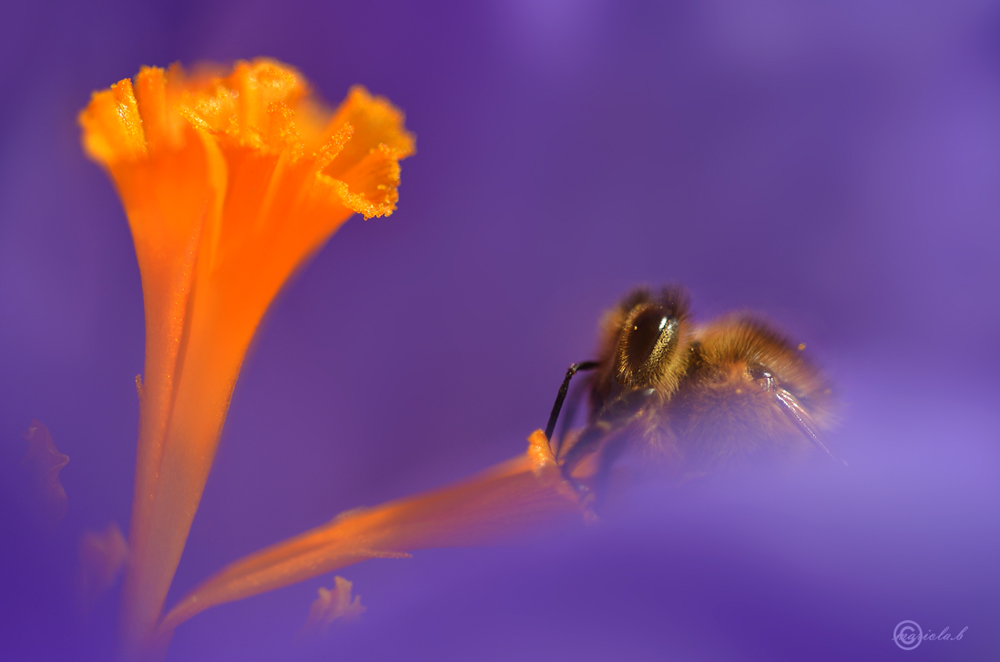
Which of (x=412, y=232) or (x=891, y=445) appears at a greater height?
(x=412, y=232)

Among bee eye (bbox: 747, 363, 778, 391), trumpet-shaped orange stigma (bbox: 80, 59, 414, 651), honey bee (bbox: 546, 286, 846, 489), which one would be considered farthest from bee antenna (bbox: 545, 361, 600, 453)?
trumpet-shaped orange stigma (bbox: 80, 59, 414, 651)

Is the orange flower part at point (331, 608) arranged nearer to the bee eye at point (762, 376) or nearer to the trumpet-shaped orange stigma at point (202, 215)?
the trumpet-shaped orange stigma at point (202, 215)

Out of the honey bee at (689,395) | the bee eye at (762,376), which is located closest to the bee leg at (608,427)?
the honey bee at (689,395)

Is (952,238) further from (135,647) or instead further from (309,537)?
(135,647)

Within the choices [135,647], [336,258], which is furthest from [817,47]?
[135,647]

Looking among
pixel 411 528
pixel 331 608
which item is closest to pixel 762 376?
pixel 411 528

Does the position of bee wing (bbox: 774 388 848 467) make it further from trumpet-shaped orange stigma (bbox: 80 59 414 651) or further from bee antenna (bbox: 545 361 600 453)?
trumpet-shaped orange stigma (bbox: 80 59 414 651)
